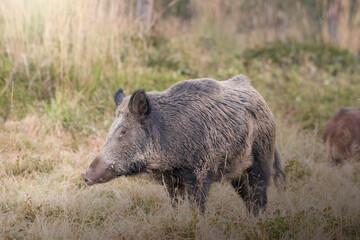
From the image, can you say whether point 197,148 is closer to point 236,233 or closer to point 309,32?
point 236,233

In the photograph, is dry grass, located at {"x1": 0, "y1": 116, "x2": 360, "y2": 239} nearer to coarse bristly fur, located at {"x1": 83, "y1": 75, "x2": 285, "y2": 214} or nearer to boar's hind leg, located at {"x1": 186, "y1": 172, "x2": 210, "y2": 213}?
boar's hind leg, located at {"x1": 186, "y1": 172, "x2": 210, "y2": 213}

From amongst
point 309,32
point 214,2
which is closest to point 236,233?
point 214,2

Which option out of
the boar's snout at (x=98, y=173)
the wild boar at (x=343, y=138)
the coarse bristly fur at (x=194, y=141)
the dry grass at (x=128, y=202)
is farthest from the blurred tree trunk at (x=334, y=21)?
the boar's snout at (x=98, y=173)

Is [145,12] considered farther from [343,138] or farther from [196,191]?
[196,191]

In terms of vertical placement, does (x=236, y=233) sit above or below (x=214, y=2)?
below

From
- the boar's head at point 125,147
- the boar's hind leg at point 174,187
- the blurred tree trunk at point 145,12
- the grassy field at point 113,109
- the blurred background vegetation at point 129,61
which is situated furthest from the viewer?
the blurred tree trunk at point 145,12

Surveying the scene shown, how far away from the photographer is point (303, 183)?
547 centimetres

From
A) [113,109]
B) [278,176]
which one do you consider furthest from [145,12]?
[278,176]

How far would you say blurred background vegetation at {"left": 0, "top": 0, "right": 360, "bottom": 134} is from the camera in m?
6.65

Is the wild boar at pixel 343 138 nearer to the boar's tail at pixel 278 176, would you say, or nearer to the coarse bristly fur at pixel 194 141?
the boar's tail at pixel 278 176

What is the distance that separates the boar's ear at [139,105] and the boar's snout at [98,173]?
0.46 m

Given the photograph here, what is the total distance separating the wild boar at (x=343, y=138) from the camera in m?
6.31

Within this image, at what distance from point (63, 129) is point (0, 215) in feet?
7.54

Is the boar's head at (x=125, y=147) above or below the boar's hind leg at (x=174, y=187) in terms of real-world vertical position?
above
